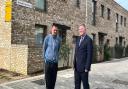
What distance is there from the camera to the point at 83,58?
327 inches

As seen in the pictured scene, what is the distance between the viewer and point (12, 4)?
612 inches

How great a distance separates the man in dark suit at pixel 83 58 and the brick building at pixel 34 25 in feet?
21.1

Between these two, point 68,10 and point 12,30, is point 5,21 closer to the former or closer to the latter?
point 12,30

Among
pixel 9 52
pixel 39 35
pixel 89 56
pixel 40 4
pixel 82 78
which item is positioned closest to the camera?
pixel 89 56

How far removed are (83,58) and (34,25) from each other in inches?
379

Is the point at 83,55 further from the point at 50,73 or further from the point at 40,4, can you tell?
the point at 40,4

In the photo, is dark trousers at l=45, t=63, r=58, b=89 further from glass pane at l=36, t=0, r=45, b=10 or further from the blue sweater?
glass pane at l=36, t=0, r=45, b=10

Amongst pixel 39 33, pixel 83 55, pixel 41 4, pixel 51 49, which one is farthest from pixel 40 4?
pixel 83 55

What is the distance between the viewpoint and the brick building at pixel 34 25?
14938 mm

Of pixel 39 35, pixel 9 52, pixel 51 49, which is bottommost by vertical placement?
pixel 9 52

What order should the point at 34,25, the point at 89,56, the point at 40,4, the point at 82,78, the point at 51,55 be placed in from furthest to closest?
the point at 40,4
the point at 34,25
the point at 51,55
the point at 82,78
the point at 89,56

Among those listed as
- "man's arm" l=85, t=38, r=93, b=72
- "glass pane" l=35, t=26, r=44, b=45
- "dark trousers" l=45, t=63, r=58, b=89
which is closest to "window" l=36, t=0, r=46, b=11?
"glass pane" l=35, t=26, r=44, b=45

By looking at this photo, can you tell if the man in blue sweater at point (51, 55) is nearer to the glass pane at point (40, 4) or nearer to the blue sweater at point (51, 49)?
the blue sweater at point (51, 49)

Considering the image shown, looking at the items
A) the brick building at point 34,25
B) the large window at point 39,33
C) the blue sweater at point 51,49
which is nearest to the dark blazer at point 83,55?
the blue sweater at point 51,49
